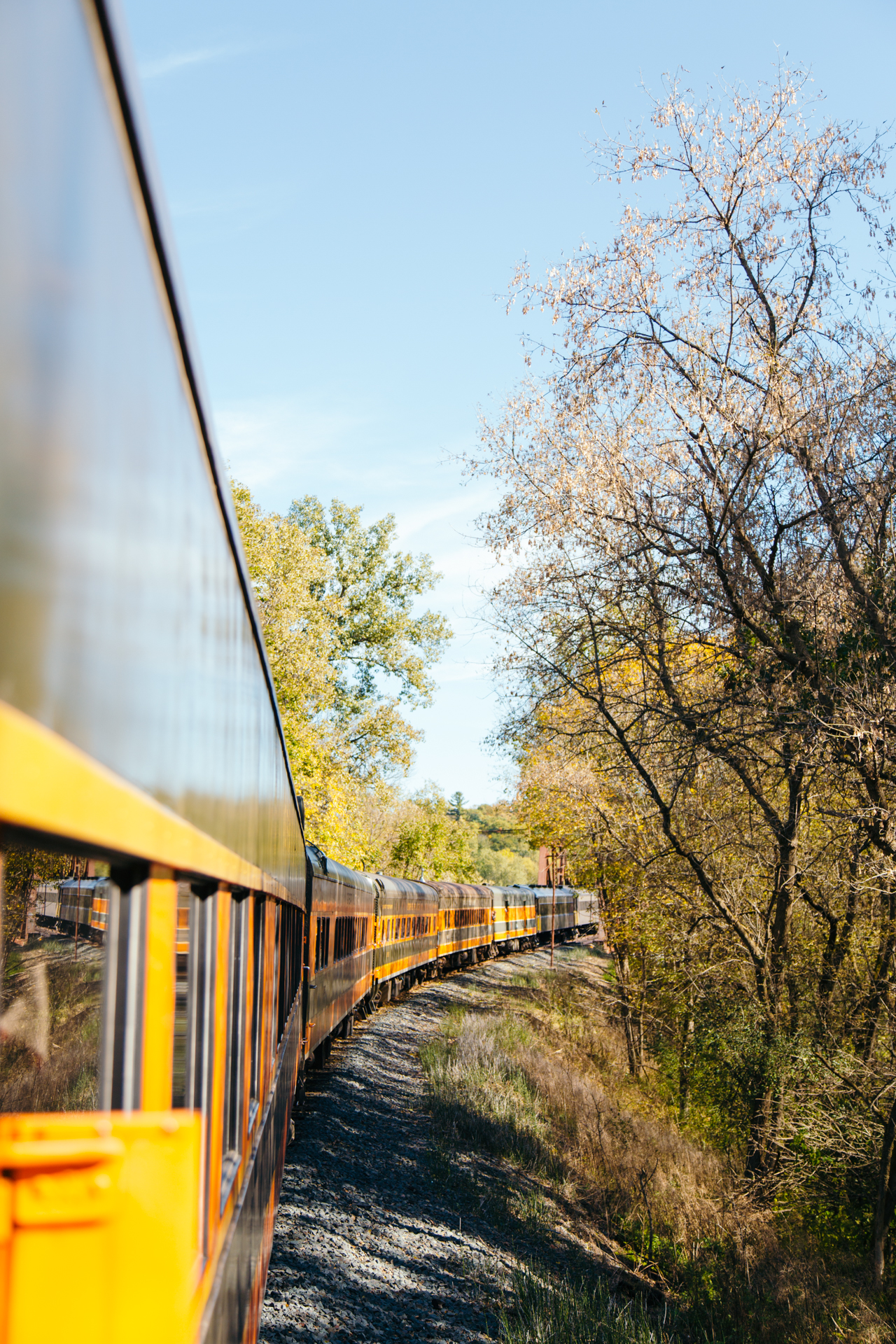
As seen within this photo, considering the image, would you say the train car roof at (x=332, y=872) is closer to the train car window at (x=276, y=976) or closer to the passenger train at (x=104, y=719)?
the train car window at (x=276, y=976)

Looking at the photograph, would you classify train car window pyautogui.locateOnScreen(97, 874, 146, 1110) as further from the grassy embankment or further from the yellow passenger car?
the grassy embankment

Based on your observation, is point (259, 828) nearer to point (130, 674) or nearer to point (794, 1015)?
point (130, 674)

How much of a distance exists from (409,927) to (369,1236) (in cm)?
1673

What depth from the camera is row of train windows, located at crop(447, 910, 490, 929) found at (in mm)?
31047

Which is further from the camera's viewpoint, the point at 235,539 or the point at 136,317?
the point at 235,539

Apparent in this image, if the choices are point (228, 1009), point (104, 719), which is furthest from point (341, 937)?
point (104, 719)

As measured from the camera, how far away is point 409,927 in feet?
78.9

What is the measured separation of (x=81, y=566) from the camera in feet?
3.38

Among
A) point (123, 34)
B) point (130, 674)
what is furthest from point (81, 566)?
point (123, 34)

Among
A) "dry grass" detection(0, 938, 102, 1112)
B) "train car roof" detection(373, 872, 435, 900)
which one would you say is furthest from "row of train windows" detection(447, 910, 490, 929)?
"dry grass" detection(0, 938, 102, 1112)

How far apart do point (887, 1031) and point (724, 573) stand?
4.01 meters

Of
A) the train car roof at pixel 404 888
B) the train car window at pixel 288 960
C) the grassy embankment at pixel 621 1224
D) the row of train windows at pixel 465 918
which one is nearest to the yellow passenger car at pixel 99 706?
the train car window at pixel 288 960

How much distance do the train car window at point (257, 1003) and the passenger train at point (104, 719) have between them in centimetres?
118

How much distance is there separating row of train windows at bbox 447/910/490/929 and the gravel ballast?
59.2ft
